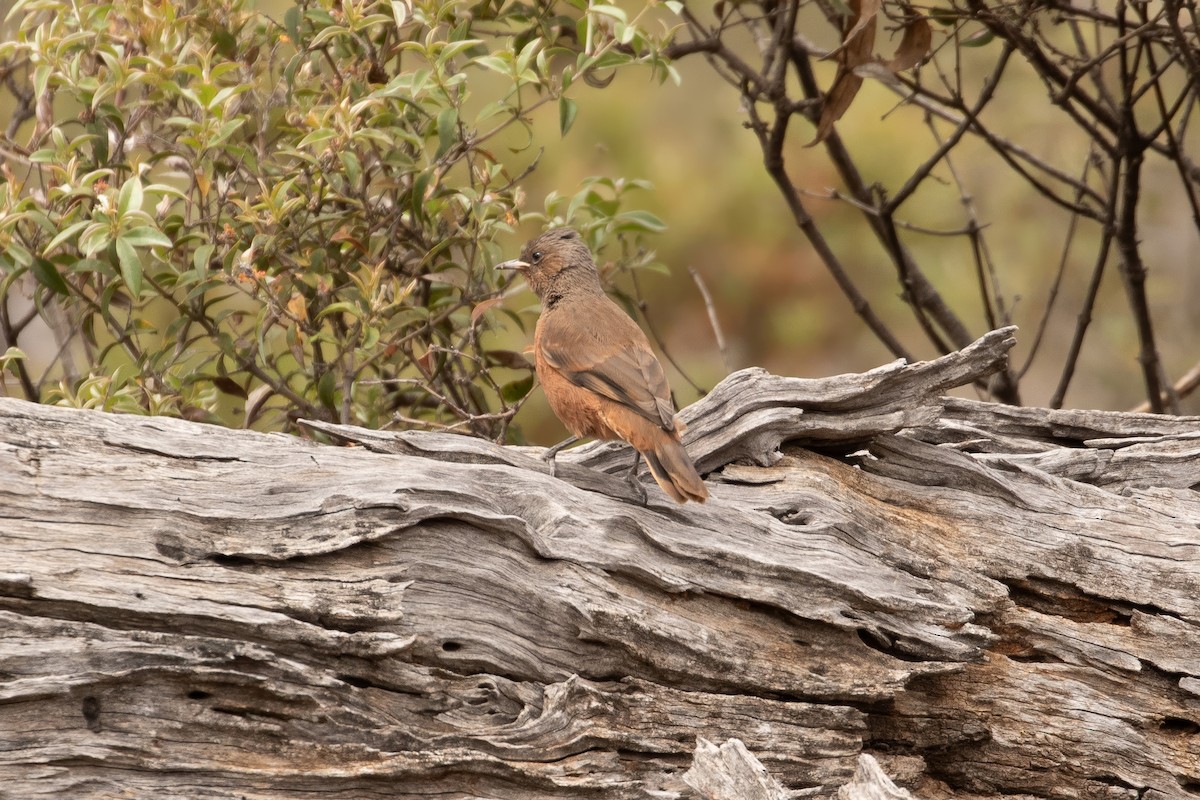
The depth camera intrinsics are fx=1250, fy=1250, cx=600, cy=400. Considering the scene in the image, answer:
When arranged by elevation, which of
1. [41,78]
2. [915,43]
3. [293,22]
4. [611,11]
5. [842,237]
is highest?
[842,237]

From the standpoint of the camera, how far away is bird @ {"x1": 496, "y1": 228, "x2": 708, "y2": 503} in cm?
406

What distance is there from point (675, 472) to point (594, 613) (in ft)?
1.72

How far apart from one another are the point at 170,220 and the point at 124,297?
1.86 ft

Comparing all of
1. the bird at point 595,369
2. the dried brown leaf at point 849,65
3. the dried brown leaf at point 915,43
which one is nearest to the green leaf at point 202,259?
the bird at point 595,369

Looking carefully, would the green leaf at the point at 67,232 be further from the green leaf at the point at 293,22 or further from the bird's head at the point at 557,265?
the bird's head at the point at 557,265

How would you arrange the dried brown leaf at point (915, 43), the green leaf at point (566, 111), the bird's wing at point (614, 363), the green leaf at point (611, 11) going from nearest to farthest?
the bird's wing at point (614, 363)
the green leaf at point (611, 11)
the green leaf at point (566, 111)
the dried brown leaf at point (915, 43)

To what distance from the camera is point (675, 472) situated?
155 inches

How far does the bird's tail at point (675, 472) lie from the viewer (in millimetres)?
3912

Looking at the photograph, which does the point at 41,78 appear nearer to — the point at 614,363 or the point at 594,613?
the point at 614,363

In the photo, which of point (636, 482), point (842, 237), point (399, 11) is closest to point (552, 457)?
point (636, 482)

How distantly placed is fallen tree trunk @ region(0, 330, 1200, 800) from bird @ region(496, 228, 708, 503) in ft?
0.75

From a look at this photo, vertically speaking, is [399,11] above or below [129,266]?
above

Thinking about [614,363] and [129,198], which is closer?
[129,198]

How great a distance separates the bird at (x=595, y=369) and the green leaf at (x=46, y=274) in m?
1.60
